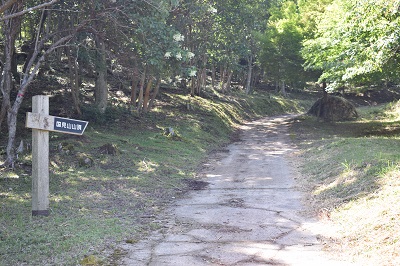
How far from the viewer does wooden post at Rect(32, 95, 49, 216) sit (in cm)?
742

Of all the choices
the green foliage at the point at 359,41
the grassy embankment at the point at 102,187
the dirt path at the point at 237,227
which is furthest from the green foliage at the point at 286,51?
the dirt path at the point at 237,227

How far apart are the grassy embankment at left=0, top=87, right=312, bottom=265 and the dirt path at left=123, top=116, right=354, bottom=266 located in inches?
20.8

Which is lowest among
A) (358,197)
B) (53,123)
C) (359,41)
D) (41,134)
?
(358,197)

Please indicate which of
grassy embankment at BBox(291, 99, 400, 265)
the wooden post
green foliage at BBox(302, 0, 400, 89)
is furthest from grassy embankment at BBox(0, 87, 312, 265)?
green foliage at BBox(302, 0, 400, 89)

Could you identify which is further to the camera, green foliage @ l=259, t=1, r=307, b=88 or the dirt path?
green foliage @ l=259, t=1, r=307, b=88

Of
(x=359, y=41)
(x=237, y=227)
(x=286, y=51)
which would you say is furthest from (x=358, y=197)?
(x=286, y=51)

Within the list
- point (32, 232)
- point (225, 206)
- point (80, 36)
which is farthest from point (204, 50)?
point (32, 232)

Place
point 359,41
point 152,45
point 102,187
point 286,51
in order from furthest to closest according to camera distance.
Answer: point 286,51
point 359,41
point 152,45
point 102,187

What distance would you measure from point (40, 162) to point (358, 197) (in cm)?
586

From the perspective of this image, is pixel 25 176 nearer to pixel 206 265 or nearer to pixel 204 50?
pixel 206 265

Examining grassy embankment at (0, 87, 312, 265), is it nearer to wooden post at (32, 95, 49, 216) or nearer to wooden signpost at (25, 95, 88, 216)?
wooden post at (32, 95, 49, 216)

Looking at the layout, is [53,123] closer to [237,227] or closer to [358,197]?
[237,227]

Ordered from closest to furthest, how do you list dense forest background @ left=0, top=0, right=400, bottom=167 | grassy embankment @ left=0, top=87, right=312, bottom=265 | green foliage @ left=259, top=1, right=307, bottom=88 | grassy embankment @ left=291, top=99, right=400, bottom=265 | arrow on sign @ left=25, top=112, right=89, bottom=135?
grassy embankment @ left=291, top=99, right=400, bottom=265 → grassy embankment @ left=0, top=87, right=312, bottom=265 → arrow on sign @ left=25, top=112, right=89, bottom=135 → dense forest background @ left=0, top=0, right=400, bottom=167 → green foliage @ left=259, top=1, right=307, bottom=88

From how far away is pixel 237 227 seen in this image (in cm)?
762
